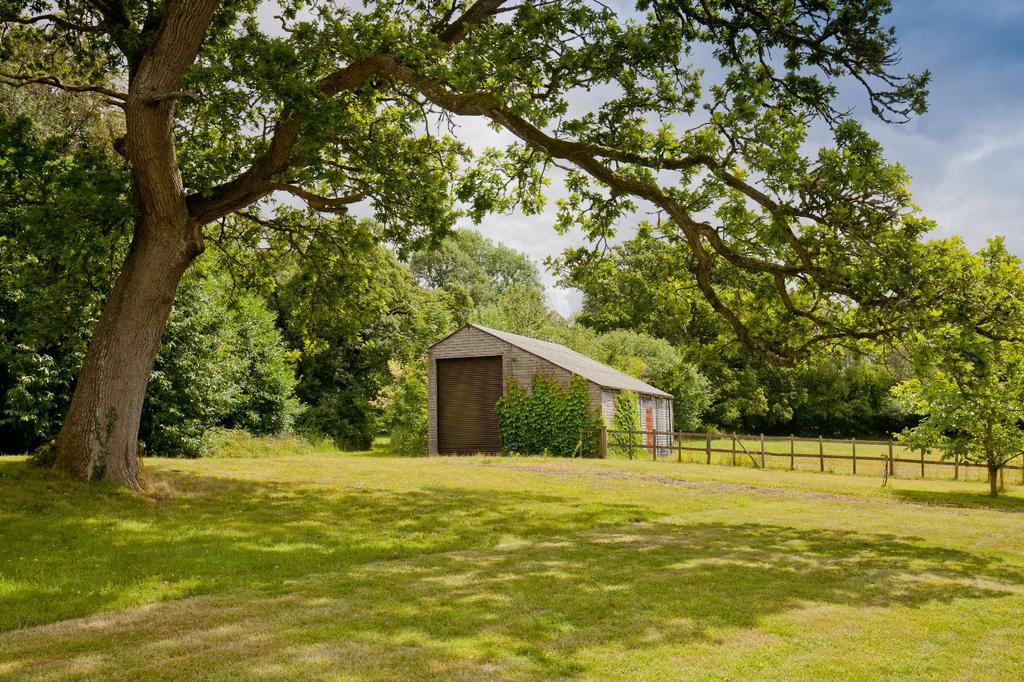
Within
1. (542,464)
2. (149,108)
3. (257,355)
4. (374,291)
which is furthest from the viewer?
(257,355)

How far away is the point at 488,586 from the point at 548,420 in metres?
22.2

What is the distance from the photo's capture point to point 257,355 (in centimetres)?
3019

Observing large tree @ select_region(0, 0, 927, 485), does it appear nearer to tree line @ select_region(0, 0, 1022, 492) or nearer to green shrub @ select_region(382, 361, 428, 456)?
tree line @ select_region(0, 0, 1022, 492)

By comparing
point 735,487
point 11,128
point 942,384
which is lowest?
point 735,487

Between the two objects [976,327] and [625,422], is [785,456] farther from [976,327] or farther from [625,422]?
[976,327]

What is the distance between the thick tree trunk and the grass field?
28.8 inches

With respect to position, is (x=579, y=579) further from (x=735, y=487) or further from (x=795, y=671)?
(x=735, y=487)

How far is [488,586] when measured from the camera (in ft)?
24.9

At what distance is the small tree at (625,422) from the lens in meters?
29.8

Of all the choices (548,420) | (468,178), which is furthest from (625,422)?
(468,178)

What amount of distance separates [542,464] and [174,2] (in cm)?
1624

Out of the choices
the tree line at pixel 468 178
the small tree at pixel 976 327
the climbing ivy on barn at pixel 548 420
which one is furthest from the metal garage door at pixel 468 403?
the small tree at pixel 976 327

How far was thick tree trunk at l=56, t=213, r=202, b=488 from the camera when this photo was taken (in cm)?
1292

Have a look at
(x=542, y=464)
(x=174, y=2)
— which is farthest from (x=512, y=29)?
(x=542, y=464)
